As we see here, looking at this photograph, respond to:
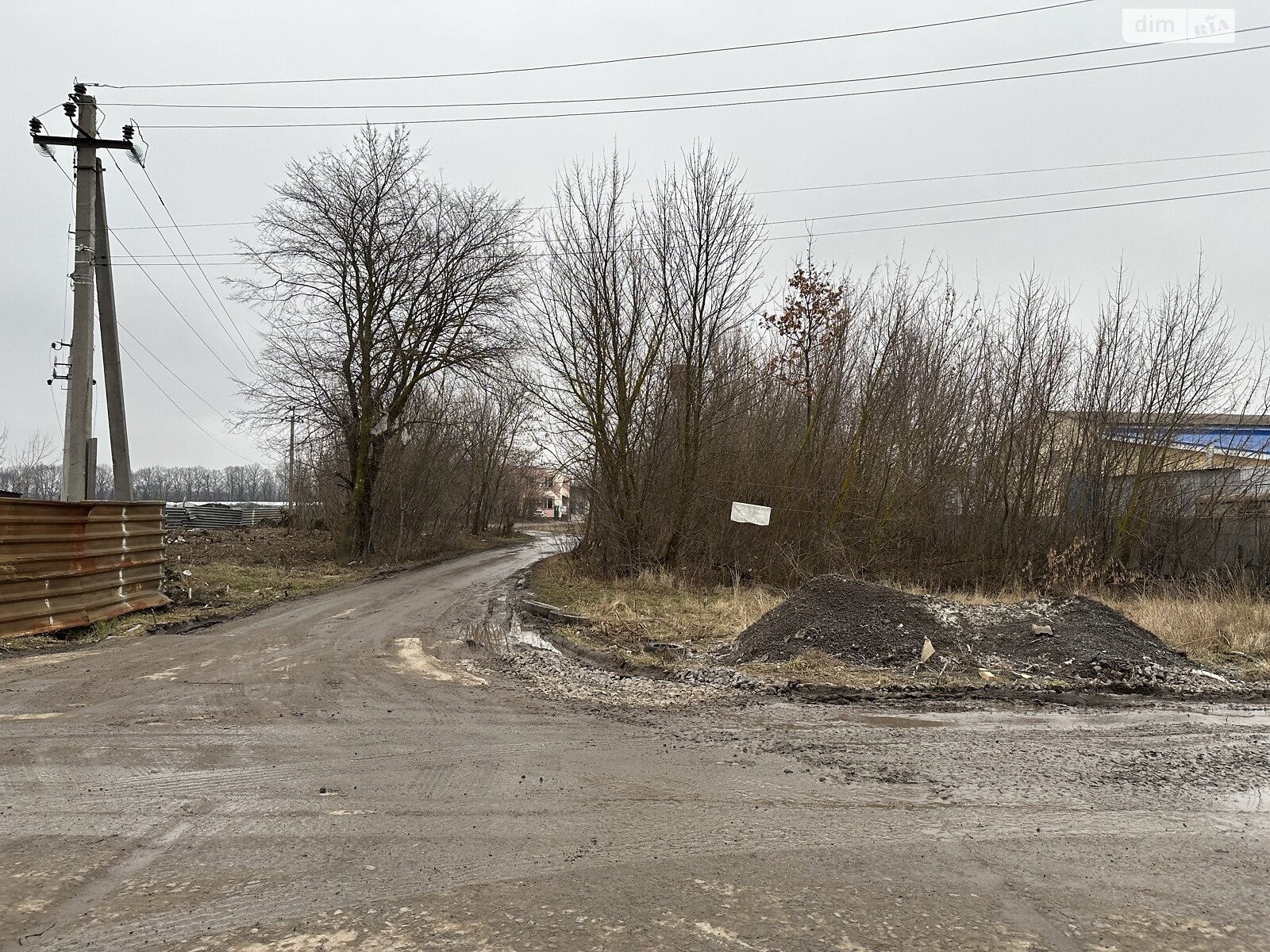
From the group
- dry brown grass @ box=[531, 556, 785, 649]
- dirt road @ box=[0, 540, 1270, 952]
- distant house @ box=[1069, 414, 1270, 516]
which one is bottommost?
dry brown grass @ box=[531, 556, 785, 649]

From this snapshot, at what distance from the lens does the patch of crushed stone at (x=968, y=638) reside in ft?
32.0

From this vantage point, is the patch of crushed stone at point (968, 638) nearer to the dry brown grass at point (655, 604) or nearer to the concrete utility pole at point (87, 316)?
the dry brown grass at point (655, 604)

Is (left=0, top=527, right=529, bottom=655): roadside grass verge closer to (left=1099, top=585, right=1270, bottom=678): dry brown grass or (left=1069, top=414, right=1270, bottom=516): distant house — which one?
(left=1099, top=585, right=1270, bottom=678): dry brown grass

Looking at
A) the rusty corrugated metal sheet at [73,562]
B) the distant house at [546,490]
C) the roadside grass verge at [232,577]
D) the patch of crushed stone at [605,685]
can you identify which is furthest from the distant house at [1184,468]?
the rusty corrugated metal sheet at [73,562]

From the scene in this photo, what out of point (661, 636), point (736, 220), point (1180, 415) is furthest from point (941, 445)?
point (661, 636)

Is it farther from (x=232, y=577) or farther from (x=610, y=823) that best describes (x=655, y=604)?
(x=610, y=823)

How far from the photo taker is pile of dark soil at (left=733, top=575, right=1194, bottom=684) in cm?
980

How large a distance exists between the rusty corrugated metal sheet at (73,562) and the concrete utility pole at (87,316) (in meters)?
1.31

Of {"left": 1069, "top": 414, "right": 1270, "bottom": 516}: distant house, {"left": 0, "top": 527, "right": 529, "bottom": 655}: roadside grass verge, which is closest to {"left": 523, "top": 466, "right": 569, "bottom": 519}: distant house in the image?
{"left": 0, "top": 527, "right": 529, "bottom": 655}: roadside grass verge

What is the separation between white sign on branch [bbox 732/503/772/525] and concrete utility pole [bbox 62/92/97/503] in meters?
12.7

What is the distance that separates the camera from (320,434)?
27359 mm

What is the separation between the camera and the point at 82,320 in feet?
45.6

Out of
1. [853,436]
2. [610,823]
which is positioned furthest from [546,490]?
[610,823]

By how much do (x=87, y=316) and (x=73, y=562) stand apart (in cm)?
476
